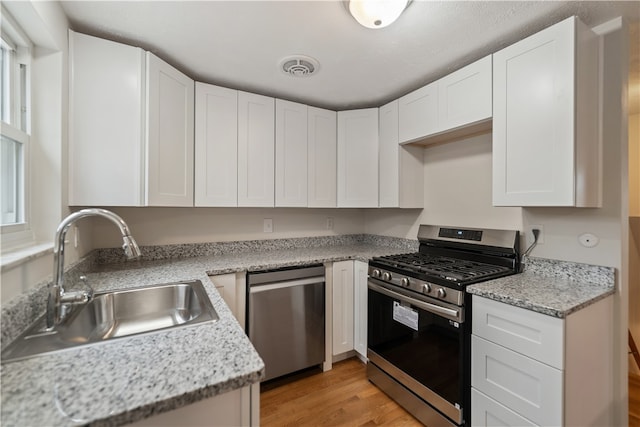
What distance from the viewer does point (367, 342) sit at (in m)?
2.16

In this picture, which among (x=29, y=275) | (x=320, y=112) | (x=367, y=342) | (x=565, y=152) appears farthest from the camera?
(x=320, y=112)

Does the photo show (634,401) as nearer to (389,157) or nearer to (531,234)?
(531,234)

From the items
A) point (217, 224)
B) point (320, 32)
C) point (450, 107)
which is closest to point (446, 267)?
point (450, 107)

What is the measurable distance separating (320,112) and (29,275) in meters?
2.16

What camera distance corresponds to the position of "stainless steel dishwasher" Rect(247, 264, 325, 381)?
1.91 meters

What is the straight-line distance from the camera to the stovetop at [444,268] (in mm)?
1558

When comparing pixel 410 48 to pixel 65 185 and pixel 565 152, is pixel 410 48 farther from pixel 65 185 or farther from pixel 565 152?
pixel 65 185

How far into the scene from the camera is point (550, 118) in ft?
4.61

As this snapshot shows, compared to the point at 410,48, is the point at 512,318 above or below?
below

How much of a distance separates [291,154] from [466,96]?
4.45 ft

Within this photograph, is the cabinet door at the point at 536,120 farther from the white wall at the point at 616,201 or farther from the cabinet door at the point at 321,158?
the cabinet door at the point at 321,158

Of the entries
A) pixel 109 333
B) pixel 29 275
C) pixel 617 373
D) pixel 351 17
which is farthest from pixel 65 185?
pixel 617 373

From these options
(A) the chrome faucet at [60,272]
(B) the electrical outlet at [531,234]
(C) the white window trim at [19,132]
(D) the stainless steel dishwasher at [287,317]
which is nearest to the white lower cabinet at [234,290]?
(D) the stainless steel dishwasher at [287,317]

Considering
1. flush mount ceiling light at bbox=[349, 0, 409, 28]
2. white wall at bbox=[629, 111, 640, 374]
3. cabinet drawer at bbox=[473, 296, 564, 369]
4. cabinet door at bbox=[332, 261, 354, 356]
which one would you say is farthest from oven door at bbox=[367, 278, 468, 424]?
white wall at bbox=[629, 111, 640, 374]
